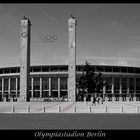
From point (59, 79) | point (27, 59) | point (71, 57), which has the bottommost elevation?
point (59, 79)

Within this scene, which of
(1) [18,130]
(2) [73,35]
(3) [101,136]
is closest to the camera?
(3) [101,136]

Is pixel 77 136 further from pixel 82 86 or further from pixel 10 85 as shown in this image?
pixel 10 85

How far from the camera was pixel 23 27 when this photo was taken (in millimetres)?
61906

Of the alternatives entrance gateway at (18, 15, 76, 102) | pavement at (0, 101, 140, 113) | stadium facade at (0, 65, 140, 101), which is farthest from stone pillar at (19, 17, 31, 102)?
stadium facade at (0, 65, 140, 101)

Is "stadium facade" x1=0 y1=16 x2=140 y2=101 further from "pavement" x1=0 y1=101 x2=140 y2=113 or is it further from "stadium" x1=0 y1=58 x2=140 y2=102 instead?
"pavement" x1=0 y1=101 x2=140 y2=113

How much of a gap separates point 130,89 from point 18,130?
9424 centimetres

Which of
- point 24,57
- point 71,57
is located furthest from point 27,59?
point 71,57

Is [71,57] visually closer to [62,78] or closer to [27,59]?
[27,59]

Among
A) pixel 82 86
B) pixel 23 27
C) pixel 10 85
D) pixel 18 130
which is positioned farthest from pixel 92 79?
pixel 18 130

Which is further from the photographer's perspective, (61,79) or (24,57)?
(61,79)

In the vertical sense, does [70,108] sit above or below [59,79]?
below

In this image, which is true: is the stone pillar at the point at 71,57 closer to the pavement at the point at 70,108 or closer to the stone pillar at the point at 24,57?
the stone pillar at the point at 24,57

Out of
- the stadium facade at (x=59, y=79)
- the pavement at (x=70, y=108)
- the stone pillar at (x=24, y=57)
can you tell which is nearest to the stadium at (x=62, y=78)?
the stadium facade at (x=59, y=79)

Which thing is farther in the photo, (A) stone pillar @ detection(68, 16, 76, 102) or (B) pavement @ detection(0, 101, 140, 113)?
(A) stone pillar @ detection(68, 16, 76, 102)
